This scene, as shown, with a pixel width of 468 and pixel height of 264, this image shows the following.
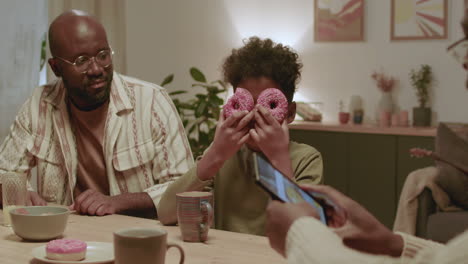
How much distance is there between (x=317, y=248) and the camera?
0.96 meters

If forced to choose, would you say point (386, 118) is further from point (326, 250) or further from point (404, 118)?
point (326, 250)

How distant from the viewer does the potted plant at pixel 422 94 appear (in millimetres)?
4402

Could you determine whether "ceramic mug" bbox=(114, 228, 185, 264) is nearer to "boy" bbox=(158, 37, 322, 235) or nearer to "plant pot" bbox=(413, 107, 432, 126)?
"boy" bbox=(158, 37, 322, 235)

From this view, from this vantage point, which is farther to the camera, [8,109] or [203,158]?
[8,109]

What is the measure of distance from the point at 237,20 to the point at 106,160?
10.3 feet

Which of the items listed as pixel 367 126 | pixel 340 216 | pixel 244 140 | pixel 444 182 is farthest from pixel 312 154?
pixel 367 126

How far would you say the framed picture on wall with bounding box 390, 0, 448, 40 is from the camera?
4.42m

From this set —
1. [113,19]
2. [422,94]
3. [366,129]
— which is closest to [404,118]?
[422,94]

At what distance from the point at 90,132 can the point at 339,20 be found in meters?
2.93

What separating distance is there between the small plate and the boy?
1.02ft

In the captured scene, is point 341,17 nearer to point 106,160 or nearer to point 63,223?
point 106,160

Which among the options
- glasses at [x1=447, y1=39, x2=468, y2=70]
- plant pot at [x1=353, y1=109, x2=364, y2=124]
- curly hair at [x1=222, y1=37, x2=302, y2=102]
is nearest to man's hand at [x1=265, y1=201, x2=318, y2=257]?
glasses at [x1=447, y1=39, x2=468, y2=70]

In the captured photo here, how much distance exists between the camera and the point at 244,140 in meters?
1.75

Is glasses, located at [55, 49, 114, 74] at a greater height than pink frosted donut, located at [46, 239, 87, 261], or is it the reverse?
glasses, located at [55, 49, 114, 74]
